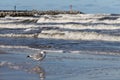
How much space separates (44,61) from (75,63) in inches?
46.0

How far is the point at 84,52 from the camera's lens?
18.3 meters

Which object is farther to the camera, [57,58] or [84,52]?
[84,52]

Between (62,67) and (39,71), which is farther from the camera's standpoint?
(62,67)

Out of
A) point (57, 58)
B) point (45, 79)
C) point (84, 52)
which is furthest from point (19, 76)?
point (84, 52)

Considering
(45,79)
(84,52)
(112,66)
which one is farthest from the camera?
(84,52)

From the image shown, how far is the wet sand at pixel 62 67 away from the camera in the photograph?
1184 cm

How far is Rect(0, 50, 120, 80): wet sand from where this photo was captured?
1184 cm

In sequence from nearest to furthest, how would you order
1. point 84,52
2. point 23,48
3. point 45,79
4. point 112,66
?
point 45,79 → point 112,66 → point 84,52 → point 23,48

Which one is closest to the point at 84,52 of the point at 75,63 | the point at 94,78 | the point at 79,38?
the point at 75,63

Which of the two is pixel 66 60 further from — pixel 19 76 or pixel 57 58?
pixel 19 76

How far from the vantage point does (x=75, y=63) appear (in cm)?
1476

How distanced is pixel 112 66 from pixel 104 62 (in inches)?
40.2

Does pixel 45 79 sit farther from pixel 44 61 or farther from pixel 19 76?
pixel 44 61

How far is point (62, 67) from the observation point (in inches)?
542
